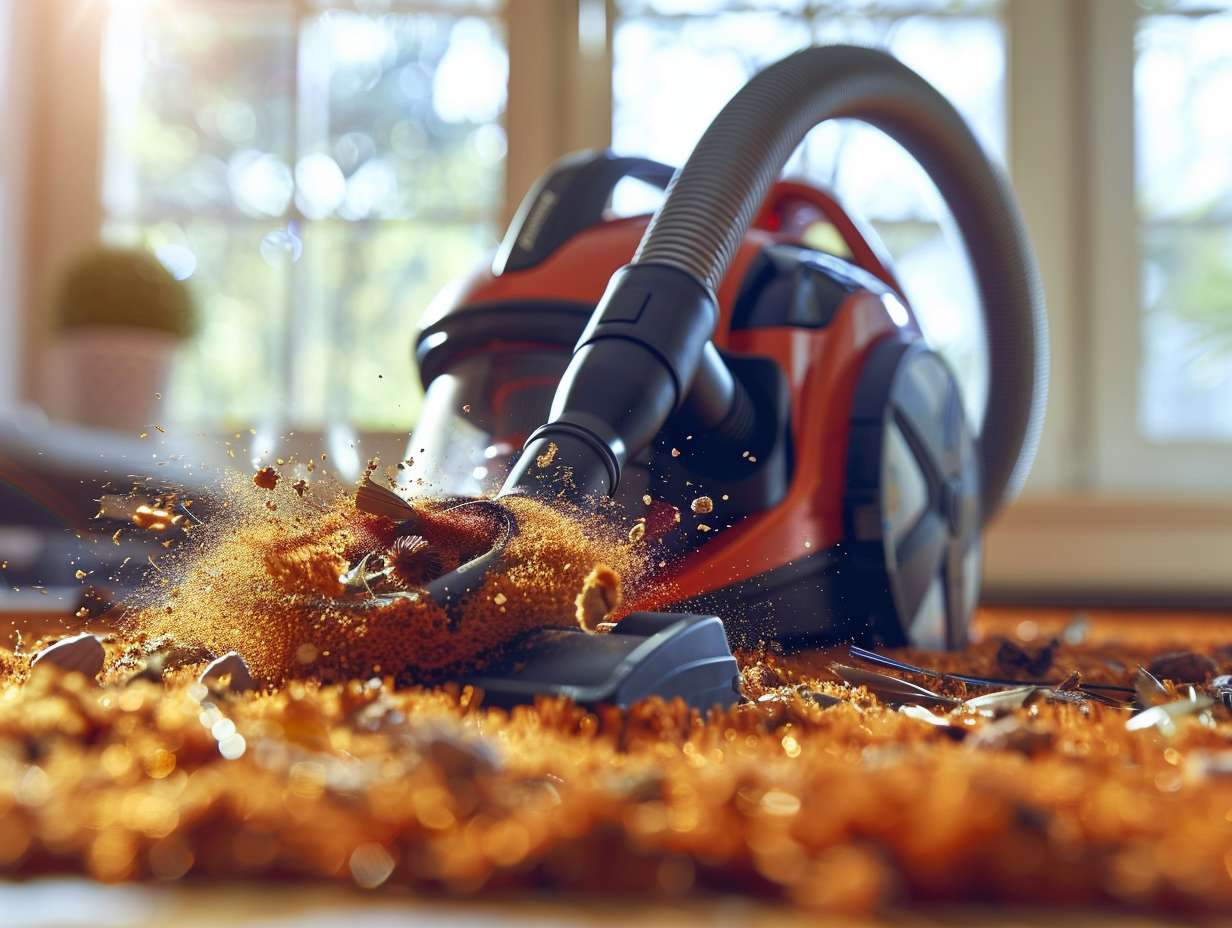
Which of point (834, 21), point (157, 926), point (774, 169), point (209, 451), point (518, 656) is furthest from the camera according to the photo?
point (834, 21)

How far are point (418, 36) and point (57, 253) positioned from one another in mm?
1047

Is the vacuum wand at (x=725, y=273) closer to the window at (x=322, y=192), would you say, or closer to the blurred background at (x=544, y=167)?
the blurred background at (x=544, y=167)

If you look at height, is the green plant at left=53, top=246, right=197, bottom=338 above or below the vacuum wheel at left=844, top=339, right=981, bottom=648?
above

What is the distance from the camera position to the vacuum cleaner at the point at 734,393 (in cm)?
70

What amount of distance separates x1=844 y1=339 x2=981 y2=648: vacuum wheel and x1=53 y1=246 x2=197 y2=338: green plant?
5.93ft

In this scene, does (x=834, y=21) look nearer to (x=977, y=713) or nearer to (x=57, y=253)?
(x=57, y=253)

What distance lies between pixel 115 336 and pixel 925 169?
5.69 feet

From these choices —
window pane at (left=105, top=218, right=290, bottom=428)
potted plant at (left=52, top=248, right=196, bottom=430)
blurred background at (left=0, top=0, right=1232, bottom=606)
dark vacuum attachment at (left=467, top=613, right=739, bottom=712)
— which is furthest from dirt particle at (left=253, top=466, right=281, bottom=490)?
window pane at (left=105, top=218, right=290, bottom=428)

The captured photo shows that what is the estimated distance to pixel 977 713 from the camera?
61cm

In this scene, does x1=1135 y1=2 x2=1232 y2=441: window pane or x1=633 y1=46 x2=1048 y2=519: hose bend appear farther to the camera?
x1=1135 y1=2 x2=1232 y2=441: window pane

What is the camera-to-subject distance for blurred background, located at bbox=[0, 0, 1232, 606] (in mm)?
2686

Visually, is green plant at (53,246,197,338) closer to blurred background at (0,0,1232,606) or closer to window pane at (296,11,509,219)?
blurred background at (0,0,1232,606)

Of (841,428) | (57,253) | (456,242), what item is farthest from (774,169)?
(57,253)

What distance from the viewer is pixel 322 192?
2734 millimetres
